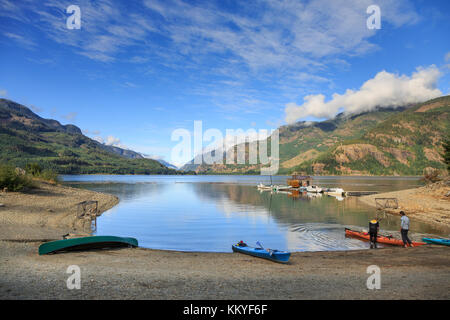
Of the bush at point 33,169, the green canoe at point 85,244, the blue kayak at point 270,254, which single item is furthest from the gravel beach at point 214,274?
the bush at point 33,169

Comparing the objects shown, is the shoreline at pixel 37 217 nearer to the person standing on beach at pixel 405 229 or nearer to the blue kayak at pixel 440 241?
the person standing on beach at pixel 405 229

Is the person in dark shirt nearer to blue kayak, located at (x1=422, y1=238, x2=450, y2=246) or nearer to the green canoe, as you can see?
blue kayak, located at (x1=422, y1=238, x2=450, y2=246)

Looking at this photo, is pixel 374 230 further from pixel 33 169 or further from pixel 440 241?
pixel 33 169

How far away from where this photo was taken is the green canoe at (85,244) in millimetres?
15670

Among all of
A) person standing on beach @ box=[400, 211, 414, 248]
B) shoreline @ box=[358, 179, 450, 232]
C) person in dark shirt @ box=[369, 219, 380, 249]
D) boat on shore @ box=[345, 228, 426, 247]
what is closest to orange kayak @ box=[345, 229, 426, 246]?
boat on shore @ box=[345, 228, 426, 247]

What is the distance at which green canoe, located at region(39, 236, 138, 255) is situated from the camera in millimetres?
15670

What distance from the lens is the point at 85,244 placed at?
1741 centimetres


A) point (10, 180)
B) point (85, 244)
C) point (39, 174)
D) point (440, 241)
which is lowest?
point (440, 241)

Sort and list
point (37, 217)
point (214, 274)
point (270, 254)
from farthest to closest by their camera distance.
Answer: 1. point (37, 217)
2. point (270, 254)
3. point (214, 274)

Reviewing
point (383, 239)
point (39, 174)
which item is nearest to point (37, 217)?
point (383, 239)
